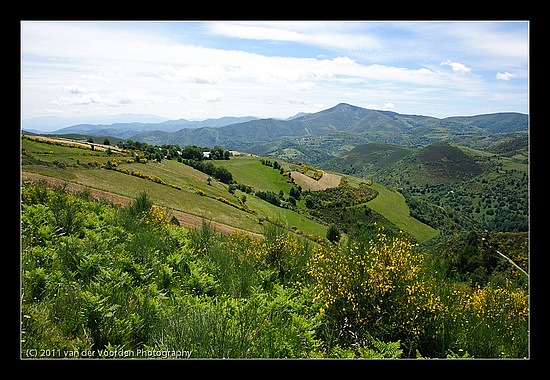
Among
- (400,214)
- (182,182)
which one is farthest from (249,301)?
(400,214)

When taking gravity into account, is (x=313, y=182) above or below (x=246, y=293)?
above

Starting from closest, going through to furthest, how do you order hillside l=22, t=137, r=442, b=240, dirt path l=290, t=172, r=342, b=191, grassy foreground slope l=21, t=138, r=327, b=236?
hillside l=22, t=137, r=442, b=240
grassy foreground slope l=21, t=138, r=327, b=236
dirt path l=290, t=172, r=342, b=191

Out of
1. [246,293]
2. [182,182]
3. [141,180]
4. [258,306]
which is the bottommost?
[246,293]

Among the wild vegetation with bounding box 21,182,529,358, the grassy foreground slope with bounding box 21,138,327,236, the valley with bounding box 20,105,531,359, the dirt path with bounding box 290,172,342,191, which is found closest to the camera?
the wild vegetation with bounding box 21,182,529,358

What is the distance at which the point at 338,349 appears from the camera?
3420 millimetres

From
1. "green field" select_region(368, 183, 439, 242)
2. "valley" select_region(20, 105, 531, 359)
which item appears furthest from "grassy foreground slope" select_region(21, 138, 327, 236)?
"green field" select_region(368, 183, 439, 242)

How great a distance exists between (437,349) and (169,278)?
3.21 metres

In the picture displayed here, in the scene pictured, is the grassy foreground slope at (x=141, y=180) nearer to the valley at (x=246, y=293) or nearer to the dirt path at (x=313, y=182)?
the valley at (x=246, y=293)

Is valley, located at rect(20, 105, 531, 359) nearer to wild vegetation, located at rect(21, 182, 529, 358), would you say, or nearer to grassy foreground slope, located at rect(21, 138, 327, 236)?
wild vegetation, located at rect(21, 182, 529, 358)

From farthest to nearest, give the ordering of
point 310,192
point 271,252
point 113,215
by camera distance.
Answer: point 310,192 < point 113,215 < point 271,252

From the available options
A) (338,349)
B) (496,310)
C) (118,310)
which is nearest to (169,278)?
(118,310)

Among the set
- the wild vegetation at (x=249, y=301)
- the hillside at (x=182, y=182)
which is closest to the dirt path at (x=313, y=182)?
the hillside at (x=182, y=182)

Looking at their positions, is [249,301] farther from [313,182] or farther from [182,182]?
[313,182]
